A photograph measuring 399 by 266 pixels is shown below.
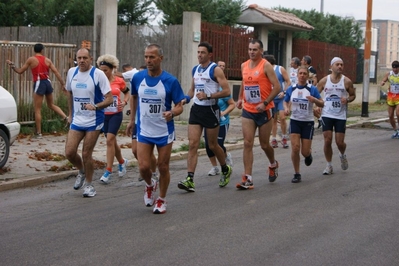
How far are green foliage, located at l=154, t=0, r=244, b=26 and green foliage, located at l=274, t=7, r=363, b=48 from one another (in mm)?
8388

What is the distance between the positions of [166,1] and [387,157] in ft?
35.2

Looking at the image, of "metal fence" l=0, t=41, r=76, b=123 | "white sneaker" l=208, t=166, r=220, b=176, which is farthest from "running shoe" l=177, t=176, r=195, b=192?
"metal fence" l=0, t=41, r=76, b=123

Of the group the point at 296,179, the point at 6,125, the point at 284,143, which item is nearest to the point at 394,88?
the point at 284,143

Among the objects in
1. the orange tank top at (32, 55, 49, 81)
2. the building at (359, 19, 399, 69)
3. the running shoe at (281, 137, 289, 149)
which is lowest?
the running shoe at (281, 137, 289, 149)

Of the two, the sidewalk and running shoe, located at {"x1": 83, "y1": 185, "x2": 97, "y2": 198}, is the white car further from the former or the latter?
running shoe, located at {"x1": 83, "y1": 185, "x2": 97, "y2": 198}

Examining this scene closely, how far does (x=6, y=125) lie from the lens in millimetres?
11664

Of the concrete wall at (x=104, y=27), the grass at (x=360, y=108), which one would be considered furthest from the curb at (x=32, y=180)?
the grass at (x=360, y=108)

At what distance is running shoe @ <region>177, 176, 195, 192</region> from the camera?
10133mm

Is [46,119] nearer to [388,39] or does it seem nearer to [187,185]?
[187,185]

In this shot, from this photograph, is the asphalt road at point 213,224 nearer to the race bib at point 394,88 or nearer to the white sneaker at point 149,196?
the white sneaker at point 149,196

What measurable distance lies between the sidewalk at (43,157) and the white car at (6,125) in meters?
0.32

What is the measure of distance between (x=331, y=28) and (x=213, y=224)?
29455 mm

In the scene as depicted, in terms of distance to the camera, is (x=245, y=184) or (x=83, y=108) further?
(x=245, y=184)

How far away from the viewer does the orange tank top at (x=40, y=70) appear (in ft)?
52.0
